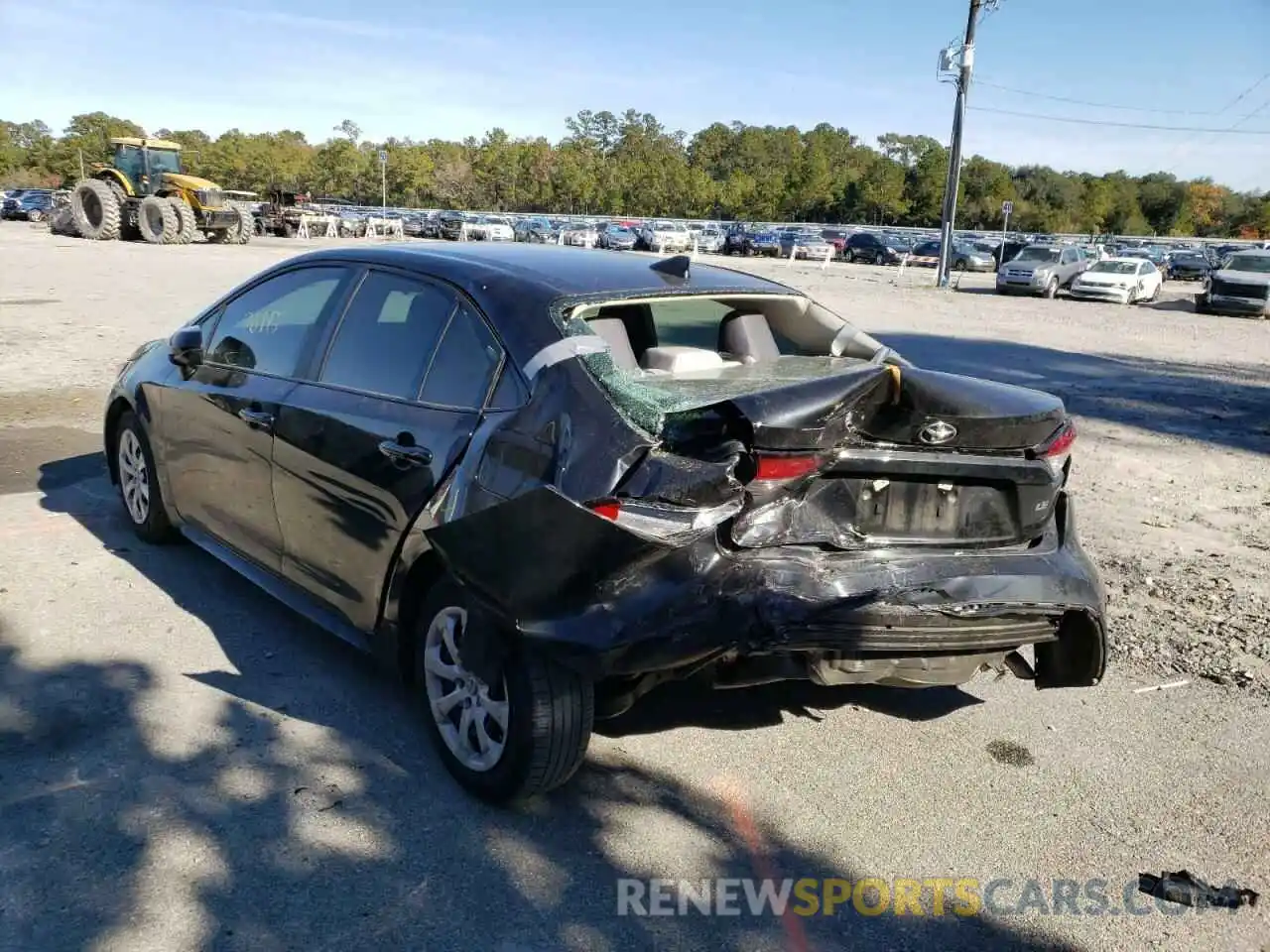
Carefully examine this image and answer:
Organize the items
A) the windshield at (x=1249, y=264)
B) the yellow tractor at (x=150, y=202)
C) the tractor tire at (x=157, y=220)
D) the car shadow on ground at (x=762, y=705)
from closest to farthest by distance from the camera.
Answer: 1. the car shadow on ground at (x=762, y=705)
2. the windshield at (x=1249, y=264)
3. the tractor tire at (x=157, y=220)
4. the yellow tractor at (x=150, y=202)

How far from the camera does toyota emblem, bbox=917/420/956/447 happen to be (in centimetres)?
323

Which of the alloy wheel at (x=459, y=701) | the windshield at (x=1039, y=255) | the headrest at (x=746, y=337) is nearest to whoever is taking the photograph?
the alloy wheel at (x=459, y=701)

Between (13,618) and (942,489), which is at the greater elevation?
(942,489)

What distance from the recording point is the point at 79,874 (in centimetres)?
286

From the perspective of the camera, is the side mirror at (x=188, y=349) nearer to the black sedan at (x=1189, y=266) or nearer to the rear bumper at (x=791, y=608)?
the rear bumper at (x=791, y=608)

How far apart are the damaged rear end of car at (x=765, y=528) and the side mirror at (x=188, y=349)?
225 cm

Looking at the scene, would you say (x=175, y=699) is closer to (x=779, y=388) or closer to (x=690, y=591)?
(x=690, y=591)

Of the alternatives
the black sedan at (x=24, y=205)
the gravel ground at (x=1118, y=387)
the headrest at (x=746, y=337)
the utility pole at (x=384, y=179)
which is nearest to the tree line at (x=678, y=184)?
the utility pole at (x=384, y=179)

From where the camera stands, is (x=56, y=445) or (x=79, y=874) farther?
(x=56, y=445)

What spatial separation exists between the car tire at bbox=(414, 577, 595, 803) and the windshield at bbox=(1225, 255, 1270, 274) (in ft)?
95.7

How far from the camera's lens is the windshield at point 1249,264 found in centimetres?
2706

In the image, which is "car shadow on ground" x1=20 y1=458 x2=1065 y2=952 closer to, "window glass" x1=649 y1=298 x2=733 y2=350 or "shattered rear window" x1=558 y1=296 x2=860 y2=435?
"shattered rear window" x1=558 y1=296 x2=860 y2=435

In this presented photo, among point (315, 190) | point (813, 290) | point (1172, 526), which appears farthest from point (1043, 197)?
point (1172, 526)

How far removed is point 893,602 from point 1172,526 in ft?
14.7
